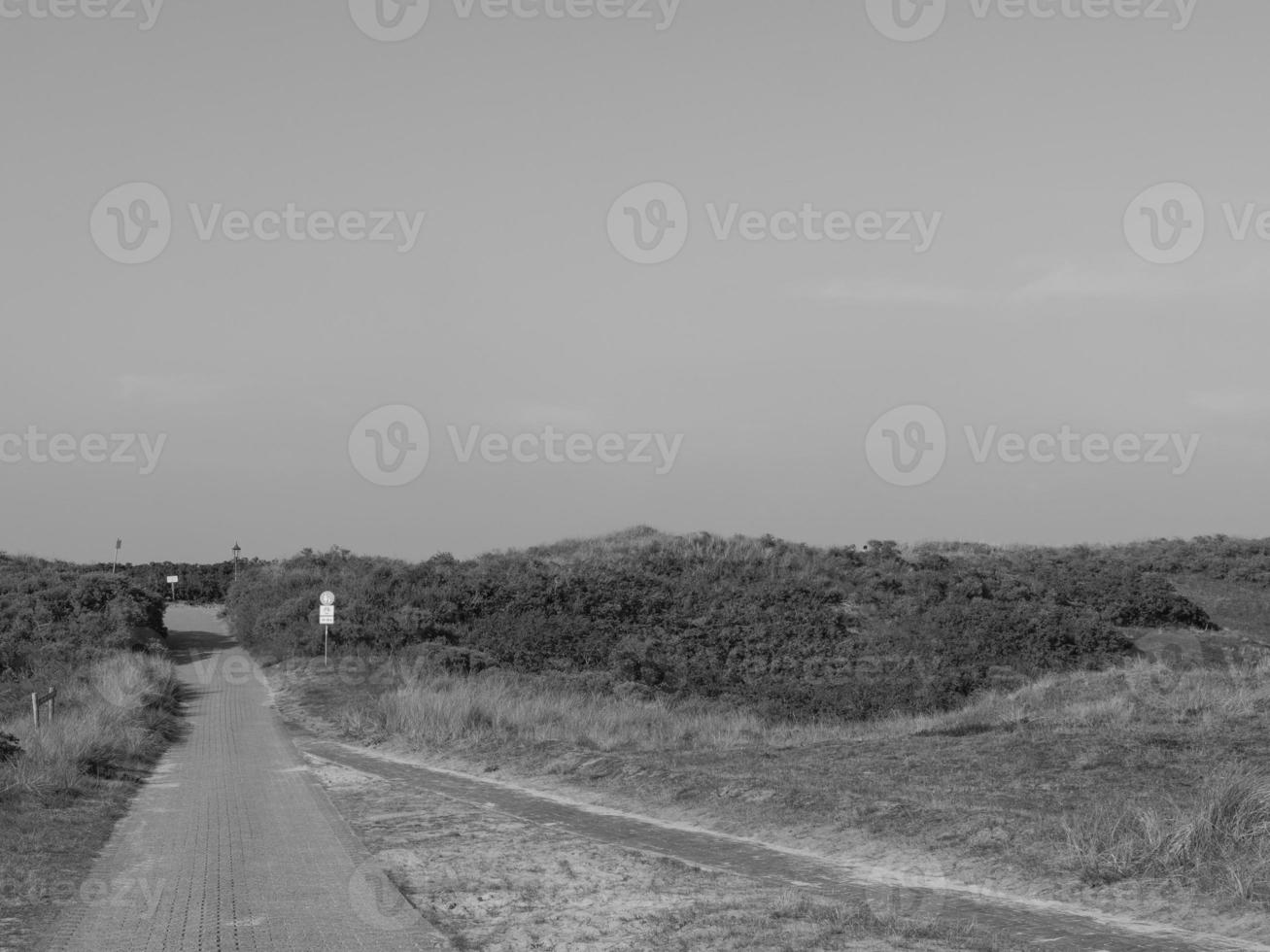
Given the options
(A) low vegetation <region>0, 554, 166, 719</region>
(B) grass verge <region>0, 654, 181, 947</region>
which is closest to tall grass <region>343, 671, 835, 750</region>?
(B) grass verge <region>0, 654, 181, 947</region>

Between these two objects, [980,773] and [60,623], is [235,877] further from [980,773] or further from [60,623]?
[60,623]

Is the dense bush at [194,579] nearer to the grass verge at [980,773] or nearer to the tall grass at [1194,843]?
the grass verge at [980,773]

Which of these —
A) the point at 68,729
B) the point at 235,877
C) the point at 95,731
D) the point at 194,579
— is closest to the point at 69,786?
the point at 68,729

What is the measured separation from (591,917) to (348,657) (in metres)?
30.0

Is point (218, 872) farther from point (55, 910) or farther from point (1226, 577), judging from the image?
point (1226, 577)

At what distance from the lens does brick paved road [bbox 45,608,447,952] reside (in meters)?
8.66

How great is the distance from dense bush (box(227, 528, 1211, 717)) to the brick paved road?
59.1 ft

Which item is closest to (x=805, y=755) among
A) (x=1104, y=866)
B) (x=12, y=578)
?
(x=1104, y=866)

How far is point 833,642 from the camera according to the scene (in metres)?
48.3

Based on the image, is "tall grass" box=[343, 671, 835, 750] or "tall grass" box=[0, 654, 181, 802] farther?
"tall grass" box=[343, 671, 835, 750]

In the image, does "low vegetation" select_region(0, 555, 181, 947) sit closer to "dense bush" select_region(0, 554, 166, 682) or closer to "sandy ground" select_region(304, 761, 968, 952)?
"dense bush" select_region(0, 554, 166, 682)

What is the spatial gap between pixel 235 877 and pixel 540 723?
12575 mm

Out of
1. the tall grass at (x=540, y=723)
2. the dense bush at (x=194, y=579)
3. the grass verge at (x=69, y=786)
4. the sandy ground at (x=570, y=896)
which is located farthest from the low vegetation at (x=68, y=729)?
the dense bush at (x=194, y=579)

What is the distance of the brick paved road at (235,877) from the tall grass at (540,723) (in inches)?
125
